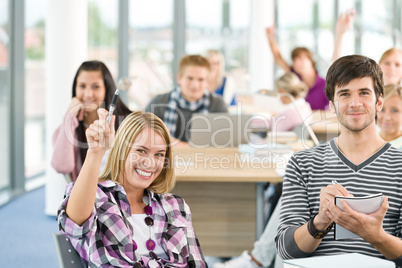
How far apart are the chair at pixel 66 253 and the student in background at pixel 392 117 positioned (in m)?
1.87

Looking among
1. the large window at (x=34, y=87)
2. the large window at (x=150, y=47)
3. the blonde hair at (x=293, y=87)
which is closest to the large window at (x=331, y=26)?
the large window at (x=150, y=47)

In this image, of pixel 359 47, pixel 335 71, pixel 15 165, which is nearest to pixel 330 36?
pixel 359 47

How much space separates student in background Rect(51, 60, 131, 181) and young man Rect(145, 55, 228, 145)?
100cm

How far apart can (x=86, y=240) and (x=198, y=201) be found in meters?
1.53

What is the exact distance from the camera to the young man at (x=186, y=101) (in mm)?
→ 4340

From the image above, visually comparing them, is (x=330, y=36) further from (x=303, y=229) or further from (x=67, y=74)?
(x=303, y=229)

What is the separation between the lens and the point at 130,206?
1.99 metres

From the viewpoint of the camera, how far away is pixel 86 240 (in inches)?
72.1

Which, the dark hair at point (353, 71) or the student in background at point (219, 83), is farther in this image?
the student in background at point (219, 83)

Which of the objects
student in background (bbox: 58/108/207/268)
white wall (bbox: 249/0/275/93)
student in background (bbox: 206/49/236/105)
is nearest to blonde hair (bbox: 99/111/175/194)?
student in background (bbox: 58/108/207/268)

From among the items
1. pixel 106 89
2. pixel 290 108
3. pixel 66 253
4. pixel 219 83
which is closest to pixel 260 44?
pixel 219 83

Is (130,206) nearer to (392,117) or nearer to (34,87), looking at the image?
(392,117)

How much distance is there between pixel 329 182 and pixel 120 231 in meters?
0.71

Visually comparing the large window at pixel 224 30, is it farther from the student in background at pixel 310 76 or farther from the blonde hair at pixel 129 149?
the blonde hair at pixel 129 149
